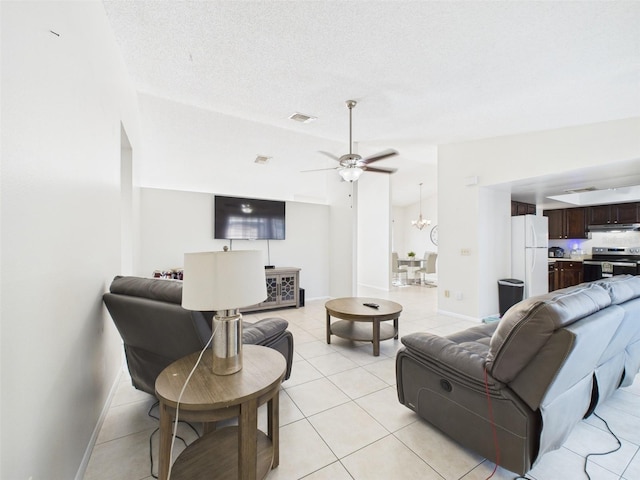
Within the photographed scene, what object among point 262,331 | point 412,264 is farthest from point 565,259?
point 262,331

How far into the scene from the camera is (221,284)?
1.28 meters

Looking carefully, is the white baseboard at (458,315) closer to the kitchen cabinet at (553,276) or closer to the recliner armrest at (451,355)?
the recliner armrest at (451,355)

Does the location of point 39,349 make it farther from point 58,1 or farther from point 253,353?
point 58,1

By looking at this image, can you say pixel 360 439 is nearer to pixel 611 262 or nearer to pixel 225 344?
pixel 225 344

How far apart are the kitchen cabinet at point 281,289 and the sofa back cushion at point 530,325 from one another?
3856 millimetres

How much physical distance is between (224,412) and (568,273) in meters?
7.38

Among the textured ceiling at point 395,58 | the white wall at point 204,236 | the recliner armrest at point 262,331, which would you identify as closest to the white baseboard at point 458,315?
the white wall at point 204,236

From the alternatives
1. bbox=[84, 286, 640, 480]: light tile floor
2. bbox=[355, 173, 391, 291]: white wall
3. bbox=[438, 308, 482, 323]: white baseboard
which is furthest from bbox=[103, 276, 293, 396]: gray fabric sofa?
bbox=[355, 173, 391, 291]: white wall

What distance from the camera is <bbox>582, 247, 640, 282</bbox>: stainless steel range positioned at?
5230mm

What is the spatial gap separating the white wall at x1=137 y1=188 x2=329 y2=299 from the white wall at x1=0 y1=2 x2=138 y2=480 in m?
2.76

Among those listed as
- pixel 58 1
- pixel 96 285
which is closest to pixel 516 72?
pixel 58 1

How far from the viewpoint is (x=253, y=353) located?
5.38 ft

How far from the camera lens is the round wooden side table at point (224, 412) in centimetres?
117

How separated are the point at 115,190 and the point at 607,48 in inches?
156
